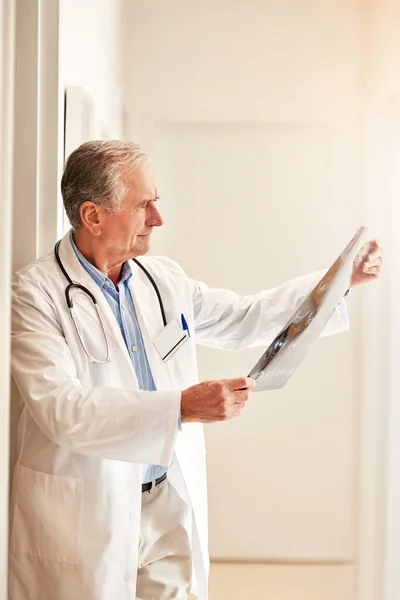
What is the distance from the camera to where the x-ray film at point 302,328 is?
52.6 inches

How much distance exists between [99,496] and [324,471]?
1.41 metres

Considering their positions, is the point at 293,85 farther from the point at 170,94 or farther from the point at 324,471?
the point at 324,471

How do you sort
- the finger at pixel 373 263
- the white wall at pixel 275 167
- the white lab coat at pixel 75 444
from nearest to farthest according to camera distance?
1. the white lab coat at pixel 75 444
2. the finger at pixel 373 263
3. the white wall at pixel 275 167

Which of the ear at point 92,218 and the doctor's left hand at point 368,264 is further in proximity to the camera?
the doctor's left hand at point 368,264

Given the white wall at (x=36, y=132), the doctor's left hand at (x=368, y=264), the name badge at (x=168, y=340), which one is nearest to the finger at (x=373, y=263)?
the doctor's left hand at (x=368, y=264)

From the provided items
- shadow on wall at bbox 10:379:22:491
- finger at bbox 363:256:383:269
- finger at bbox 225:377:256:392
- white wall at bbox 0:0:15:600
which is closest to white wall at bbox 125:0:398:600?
finger at bbox 363:256:383:269

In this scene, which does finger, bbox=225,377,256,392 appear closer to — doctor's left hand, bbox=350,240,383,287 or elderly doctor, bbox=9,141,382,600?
elderly doctor, bbox=9,141,382,600

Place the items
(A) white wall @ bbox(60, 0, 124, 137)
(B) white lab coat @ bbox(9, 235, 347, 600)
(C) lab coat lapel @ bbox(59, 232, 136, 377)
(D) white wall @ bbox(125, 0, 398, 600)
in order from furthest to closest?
(D) white wall @ bbox(125, 0, 398, 600) → (A) white wall @ bbox(60, 0, 124, 137) → (C) lab coat lapel @ bbox(59, 232, 136, 377) → (B) white lab coat @ bbox(9, 235, 347, 600)

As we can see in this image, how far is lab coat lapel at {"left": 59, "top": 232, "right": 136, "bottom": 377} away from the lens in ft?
4.37

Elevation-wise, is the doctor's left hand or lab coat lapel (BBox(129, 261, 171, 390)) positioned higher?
the doctor's left hand

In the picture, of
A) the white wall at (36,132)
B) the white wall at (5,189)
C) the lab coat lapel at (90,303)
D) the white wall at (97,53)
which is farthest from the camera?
the white wall at (97,53)

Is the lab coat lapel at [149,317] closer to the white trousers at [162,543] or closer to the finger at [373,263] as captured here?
the white trousers at [162,543]

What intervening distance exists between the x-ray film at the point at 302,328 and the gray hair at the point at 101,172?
40 centimetres

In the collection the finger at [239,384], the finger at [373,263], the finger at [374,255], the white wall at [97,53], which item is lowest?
the finger at [239,384]
